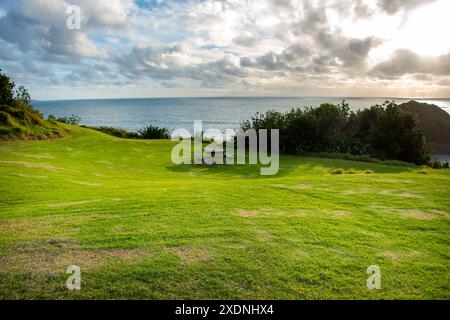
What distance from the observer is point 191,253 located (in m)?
7.98

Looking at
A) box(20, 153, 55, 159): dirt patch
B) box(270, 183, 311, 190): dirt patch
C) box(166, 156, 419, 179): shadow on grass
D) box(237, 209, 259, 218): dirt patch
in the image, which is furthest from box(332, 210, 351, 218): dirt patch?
box(20, 153, 55, 159): dirt patch

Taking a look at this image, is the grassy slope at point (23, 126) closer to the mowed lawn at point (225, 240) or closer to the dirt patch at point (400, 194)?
the mowed lawn at point (225, 240)

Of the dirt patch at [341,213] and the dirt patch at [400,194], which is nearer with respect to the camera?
the dirt patch at [341,213]

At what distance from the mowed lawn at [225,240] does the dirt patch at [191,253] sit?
0.08 ft

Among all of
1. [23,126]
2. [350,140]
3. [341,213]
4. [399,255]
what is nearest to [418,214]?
[341,213]

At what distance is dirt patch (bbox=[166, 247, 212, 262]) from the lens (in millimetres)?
7695

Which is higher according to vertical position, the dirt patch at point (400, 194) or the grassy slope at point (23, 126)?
the grassy slope at point (23, 126)

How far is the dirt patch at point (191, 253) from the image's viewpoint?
7.70 m

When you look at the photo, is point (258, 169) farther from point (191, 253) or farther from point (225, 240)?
point (191, 253)

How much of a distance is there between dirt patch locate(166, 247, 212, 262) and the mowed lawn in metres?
0.02

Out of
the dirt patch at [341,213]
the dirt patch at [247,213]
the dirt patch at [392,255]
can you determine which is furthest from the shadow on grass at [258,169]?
the dirt patch at [392,255]

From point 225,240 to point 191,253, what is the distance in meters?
1.12

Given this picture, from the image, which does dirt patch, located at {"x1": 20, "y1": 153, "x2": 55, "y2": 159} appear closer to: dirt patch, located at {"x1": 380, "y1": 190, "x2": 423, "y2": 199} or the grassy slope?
the grassy slope

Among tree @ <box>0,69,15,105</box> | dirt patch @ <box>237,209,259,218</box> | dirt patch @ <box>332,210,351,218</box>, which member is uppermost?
tree @ <box>0,69,15,105</box>
